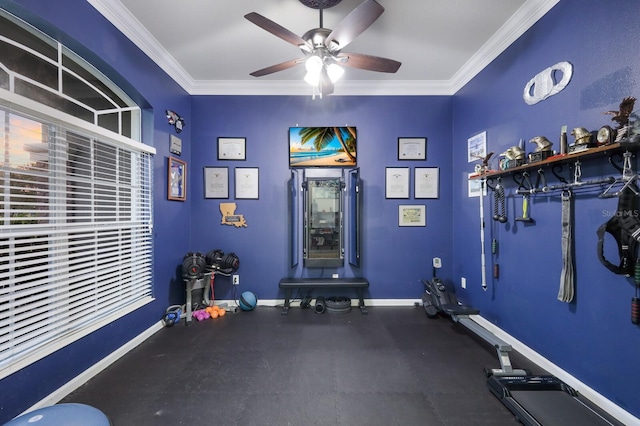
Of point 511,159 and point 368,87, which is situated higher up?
point 368,87

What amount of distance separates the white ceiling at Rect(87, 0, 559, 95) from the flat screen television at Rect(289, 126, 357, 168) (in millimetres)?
554

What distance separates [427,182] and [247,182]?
8.48ft

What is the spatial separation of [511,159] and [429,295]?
183cm

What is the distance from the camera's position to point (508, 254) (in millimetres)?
2463

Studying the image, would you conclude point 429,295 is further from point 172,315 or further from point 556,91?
point 172,315

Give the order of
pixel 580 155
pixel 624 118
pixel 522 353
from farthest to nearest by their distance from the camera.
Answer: pixel 522 353 → pixel 580 155 → pixel 624 118

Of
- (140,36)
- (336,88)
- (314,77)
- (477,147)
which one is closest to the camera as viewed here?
(314,77)

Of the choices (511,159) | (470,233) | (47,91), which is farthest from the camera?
(470,233)

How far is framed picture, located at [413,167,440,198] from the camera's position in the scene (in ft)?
11.3

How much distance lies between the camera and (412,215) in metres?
3.47

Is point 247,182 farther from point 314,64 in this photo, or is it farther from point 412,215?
point 412,215

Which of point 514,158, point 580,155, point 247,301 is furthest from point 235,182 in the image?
point 580,155

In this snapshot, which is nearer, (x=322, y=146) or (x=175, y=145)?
(x=175, y=145)

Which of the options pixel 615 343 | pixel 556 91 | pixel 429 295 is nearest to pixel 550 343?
pixel 615 343
